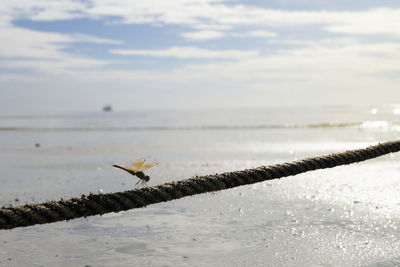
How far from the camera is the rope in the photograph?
199 cm

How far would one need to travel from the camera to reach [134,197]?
88.9 inches

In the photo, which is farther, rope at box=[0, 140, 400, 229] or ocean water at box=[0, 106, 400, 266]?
ocean water at box=[0, 106, 400, 266]

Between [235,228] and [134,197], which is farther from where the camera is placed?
[235,228]

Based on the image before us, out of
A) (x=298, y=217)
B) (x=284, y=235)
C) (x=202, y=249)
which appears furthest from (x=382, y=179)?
(x=202, y=249)

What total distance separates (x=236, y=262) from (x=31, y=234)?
8.39 feet

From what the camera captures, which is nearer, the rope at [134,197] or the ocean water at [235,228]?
the rope at [134,197]

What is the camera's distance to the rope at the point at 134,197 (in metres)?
1.99

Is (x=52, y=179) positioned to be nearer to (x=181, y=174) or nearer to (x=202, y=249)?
(x=181, y=174)

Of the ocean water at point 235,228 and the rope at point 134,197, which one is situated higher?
the rope at point 134,197

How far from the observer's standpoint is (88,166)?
1285 cm

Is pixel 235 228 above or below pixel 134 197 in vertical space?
below

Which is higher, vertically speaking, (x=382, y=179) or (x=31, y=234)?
(x=31, y=234)

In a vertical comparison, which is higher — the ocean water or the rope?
the rope

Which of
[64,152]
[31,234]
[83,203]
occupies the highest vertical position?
[83,203]
